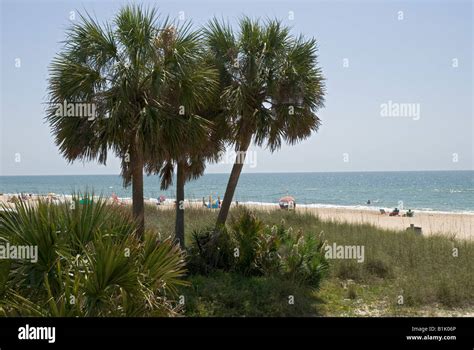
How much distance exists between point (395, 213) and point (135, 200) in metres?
26.3

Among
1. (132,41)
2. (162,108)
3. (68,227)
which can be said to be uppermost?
(132,41)

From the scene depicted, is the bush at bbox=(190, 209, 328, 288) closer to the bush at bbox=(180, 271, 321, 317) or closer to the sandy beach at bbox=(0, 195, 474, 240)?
the bush at bbox=(180, 271, 321, 317)

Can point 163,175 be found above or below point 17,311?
above

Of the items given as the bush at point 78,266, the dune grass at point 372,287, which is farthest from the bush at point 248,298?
the bush at point 78,266

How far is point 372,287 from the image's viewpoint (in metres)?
10.2

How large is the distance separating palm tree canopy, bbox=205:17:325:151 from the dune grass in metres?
3.44

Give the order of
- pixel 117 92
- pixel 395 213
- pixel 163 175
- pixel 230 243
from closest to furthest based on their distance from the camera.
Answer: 1. pixel 117 92
2. pixel 230 243
3. pixel 163 175
4. pixel 395 213

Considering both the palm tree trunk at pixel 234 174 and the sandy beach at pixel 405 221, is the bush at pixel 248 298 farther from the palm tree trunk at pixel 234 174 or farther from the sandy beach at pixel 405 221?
the sandy beach at pixel 405 221

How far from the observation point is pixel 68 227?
475 cm

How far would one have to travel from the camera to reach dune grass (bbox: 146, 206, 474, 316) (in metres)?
8.47

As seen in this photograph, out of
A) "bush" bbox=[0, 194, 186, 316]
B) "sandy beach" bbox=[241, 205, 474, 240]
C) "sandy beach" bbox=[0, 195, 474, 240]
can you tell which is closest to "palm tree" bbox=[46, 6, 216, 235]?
"bush" bbox=[0, 194, 186, 316]

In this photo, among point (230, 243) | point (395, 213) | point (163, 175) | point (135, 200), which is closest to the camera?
point (135, 200)

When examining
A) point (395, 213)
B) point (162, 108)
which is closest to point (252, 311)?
point (162, 108)
